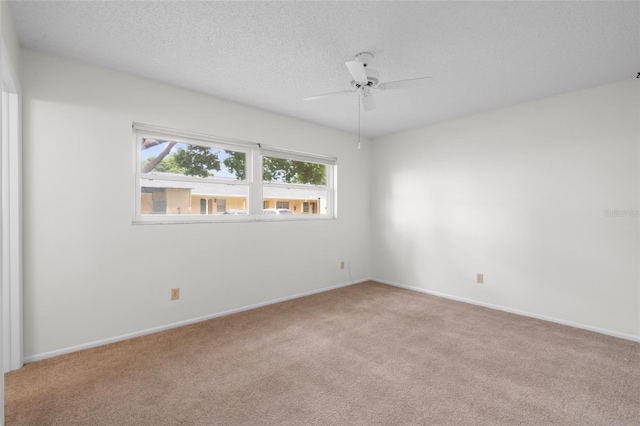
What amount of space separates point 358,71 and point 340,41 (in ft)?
0.89

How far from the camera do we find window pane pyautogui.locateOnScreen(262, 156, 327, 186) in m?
3.80

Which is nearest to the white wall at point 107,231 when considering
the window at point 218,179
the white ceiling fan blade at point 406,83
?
the window at point 218,179

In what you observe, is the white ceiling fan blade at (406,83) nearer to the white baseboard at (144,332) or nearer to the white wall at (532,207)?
the white wall at (532,207)

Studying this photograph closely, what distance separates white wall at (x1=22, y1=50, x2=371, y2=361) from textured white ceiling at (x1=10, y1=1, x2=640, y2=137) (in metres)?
0.26

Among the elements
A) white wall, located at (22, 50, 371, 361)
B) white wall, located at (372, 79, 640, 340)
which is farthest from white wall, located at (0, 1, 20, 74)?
white wall, located at (372, 79, 640, 340)

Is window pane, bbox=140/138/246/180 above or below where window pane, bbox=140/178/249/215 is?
above

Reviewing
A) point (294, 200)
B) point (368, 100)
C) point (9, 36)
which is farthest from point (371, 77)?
point (9, 36)

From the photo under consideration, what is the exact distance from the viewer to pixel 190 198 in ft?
10.3

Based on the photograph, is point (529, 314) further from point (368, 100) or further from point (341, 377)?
point (368, 100)

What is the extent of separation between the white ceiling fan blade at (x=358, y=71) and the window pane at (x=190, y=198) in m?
1.93

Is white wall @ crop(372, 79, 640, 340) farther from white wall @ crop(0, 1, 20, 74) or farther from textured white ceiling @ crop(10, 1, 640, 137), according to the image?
white wall @ crop(0, 1, 20, 74)

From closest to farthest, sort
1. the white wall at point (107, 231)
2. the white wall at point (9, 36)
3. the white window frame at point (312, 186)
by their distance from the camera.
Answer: the white wall at point (9, 36) < the white wall at point (107, 231) < the white window frame at point (312, 186)

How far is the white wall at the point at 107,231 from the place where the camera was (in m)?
2.31

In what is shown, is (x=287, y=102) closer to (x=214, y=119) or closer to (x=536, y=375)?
(x=214, y=119)
